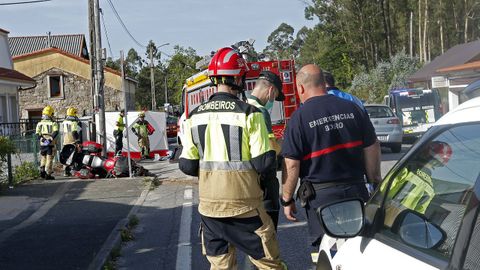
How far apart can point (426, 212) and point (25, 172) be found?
1395cm

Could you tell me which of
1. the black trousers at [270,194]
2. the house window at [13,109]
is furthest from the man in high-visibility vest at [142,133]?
the black trousers at [270,194]

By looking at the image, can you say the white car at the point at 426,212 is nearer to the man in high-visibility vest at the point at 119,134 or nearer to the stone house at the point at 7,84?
the man in high-visibility vest at the point at 119,134

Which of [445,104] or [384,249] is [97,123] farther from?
[384,249]

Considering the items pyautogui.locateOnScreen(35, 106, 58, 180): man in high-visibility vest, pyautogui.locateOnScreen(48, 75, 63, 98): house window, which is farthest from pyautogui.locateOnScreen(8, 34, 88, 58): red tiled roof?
pyautogui.locateOnScreen(35, 106, 58, 180): man in high-visibility vest

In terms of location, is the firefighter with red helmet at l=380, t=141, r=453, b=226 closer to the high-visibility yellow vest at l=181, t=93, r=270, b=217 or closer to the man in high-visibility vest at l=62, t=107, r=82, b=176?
the high-visibility yellow vest at l=181, t=93, r=270, b=217

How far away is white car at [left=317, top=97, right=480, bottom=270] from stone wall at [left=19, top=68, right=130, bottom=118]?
42210 mm

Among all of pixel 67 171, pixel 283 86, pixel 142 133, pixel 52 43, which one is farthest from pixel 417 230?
pixel 52 43

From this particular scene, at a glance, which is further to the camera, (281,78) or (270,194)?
(281,78)

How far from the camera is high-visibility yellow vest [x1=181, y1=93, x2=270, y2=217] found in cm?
419

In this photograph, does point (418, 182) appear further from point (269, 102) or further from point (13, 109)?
point (13, 109)

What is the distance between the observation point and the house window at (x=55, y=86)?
44.3m

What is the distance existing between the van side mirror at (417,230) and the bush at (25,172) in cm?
1303

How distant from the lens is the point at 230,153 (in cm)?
421

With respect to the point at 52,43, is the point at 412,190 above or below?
below
